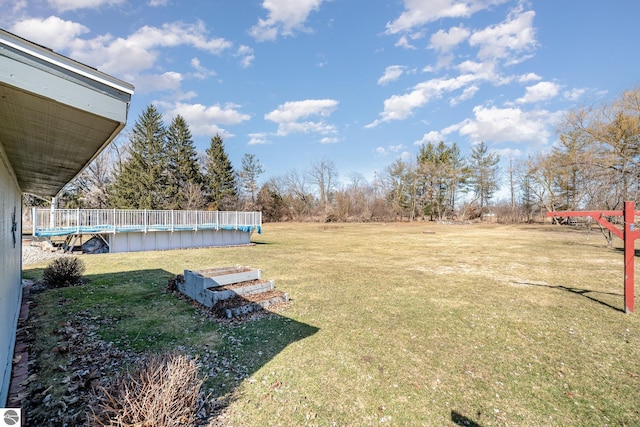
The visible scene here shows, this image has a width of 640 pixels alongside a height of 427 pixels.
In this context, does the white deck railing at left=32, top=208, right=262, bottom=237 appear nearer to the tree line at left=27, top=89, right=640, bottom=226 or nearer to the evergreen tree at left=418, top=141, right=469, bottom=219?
the tree line at left=27, top=89, right=640, bottom=226

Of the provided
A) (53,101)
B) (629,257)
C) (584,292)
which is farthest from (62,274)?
(584,292)

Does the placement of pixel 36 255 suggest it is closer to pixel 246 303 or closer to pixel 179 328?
pixel 179 328

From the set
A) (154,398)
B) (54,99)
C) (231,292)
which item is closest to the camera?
(54,99)

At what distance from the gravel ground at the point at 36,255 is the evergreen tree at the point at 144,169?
17.8 m

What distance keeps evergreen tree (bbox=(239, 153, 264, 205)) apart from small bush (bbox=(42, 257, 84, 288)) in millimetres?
34913

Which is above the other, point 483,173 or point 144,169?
point 483,173

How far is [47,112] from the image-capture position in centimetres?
185

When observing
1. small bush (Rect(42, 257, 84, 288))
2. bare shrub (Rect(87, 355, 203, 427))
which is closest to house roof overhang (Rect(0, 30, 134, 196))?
bare shrub (Rect(87, 355, 203, 427))

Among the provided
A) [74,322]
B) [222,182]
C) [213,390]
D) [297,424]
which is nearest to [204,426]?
[213,390]

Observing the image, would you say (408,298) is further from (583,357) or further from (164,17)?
(164,17)

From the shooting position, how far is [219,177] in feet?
119

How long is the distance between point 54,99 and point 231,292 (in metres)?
5.20

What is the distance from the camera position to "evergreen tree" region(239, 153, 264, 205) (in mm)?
42969

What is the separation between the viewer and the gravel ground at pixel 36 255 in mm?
10974
